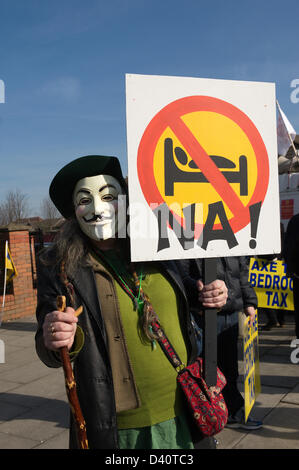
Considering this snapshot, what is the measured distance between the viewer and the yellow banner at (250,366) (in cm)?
361

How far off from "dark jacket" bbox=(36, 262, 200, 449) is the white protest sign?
28 cm

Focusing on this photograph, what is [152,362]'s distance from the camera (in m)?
1.89

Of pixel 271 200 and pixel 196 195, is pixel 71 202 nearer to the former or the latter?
pixel 196 195

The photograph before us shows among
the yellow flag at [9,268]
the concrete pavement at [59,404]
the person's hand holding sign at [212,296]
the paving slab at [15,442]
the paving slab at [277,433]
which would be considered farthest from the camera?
the yellow flag at [9,268]

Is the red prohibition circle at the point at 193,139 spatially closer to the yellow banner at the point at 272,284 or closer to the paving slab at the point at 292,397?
the paving slab at the point at 292,397

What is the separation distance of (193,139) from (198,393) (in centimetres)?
103

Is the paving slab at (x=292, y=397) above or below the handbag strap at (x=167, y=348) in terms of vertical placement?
below

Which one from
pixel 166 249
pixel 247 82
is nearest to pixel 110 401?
pixel 166 249

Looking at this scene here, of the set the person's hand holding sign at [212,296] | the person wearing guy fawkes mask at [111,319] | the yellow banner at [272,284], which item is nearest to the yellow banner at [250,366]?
the person wearing guy fawkes mask at [111,319]

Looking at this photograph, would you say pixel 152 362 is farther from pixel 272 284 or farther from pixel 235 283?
pixel 272 284

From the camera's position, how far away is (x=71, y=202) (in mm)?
2125

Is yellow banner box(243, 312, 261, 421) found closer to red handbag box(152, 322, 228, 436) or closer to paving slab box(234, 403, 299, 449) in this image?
paving slab box(234, 403, 299, 449)

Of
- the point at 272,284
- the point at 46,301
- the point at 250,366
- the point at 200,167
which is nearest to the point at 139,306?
the point at 46,301
